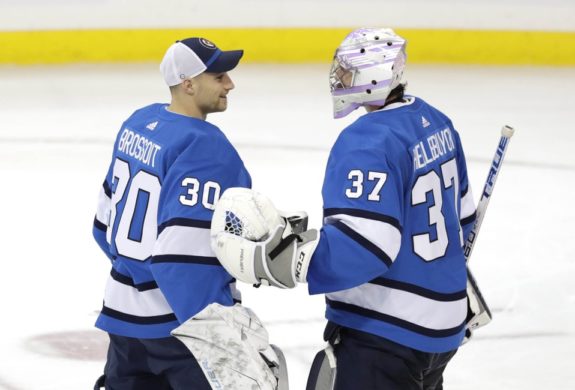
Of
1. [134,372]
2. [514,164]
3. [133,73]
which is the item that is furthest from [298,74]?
[134,372]

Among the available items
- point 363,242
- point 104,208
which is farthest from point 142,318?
point 363,242

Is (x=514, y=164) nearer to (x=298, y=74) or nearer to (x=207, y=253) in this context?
(x=298, y=74)

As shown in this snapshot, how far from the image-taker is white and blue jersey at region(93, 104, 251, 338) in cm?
244

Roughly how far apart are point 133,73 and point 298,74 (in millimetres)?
1400

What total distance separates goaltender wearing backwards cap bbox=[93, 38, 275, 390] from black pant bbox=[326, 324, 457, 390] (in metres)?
0.28

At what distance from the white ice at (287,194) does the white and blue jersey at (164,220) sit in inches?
49.6

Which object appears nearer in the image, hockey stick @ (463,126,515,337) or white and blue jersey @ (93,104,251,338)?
white and blue jersey @ (93,104,251,338)

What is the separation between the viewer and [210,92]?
2.64 meters

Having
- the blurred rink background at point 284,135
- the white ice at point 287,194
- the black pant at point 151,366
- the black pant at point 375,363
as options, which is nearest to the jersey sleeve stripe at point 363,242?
the black pant at point 375,363

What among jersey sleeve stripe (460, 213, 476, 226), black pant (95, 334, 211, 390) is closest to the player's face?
black pant (95, 334, 211, 390)

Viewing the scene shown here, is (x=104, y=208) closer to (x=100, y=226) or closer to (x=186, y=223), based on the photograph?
(x=100, y=226)

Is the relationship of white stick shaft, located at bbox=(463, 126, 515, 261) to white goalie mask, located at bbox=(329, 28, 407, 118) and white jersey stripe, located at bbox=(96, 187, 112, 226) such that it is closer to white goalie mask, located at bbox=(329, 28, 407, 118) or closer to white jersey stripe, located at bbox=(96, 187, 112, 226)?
white goalie mask, located at bbox=(329, 28, 407, 118)

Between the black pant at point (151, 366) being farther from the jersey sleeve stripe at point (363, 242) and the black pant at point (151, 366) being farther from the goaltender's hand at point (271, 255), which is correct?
the jersey sleeve stripe at point (363, 242)

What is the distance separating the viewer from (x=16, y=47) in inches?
393
